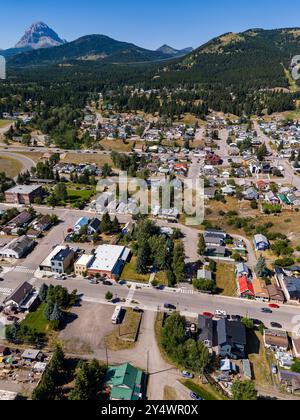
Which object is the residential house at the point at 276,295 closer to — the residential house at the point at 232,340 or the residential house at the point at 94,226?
the residential house at the point at 232,340

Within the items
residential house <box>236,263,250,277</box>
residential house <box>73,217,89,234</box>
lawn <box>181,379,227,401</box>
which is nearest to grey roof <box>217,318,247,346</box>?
lawn <box>181,379,227,401</box>

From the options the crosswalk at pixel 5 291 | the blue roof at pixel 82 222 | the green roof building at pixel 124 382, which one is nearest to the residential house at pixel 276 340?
the green roof building at pixel 124 382

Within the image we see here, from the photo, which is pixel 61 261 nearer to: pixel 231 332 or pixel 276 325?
pixel 231 332

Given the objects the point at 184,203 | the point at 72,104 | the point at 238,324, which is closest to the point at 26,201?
the point at 184,203

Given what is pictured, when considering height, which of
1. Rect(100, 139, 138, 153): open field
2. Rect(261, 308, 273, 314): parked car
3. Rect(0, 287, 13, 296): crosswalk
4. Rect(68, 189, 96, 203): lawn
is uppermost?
Rect(100, 139, 138, 153): open field

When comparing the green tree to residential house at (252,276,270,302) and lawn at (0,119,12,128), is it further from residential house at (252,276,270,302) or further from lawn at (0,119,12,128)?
lawn at (0,119,12,128)

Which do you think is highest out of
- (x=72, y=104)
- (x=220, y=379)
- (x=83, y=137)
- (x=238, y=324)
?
(x=72, y=104)
